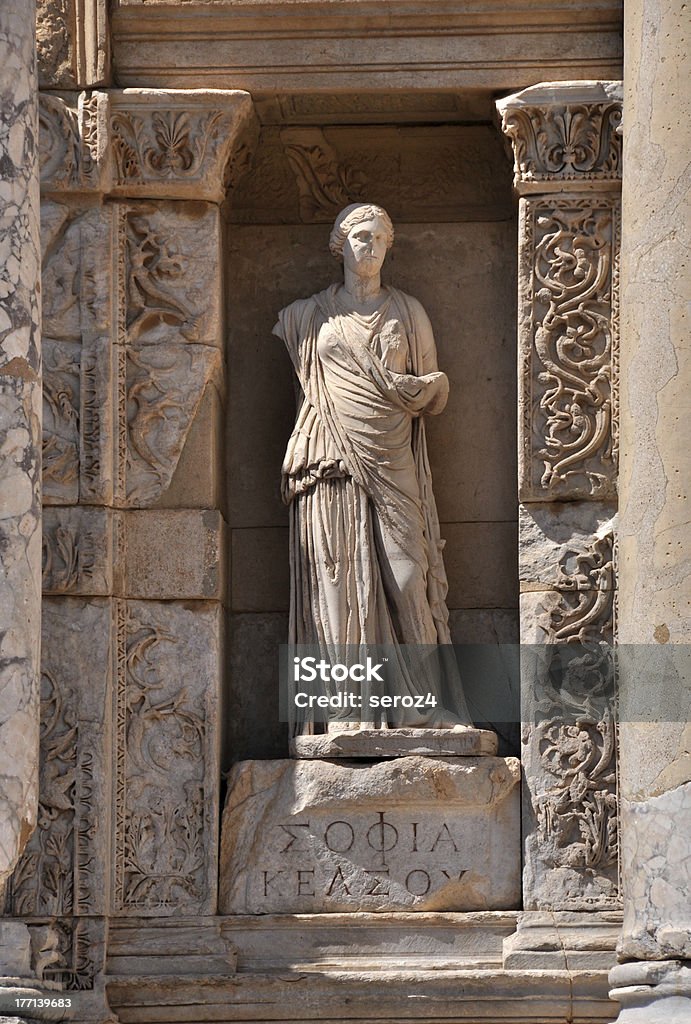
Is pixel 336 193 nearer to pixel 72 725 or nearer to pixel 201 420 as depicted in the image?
pixel 201 420

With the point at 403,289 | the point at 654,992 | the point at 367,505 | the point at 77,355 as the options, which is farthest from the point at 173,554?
the point at 654,992

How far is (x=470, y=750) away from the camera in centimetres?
1088

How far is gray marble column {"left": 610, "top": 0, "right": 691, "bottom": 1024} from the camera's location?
9.63 meters

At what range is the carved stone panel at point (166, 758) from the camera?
→ 10820 millimetres

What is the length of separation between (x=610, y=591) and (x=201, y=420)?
2.05 meters

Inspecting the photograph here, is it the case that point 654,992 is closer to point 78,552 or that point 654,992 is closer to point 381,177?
point 78,552

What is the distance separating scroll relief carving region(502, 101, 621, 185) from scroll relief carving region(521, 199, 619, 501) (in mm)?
143

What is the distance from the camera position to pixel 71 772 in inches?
425

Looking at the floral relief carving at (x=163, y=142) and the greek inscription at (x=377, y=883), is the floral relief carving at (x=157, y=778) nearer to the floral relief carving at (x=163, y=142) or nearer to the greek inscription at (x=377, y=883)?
the greek inscription at (x=377, y=883)

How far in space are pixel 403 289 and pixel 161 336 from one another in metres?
1.32

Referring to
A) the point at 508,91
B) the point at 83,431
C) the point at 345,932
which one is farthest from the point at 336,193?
the point at 345,932

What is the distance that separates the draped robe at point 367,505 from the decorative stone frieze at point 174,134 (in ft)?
3.08

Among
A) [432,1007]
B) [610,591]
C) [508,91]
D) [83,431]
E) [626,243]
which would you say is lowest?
[432,1007]

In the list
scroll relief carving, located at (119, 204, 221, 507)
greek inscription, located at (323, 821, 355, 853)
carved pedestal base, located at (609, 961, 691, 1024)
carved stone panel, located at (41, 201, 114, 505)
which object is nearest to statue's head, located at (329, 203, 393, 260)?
scroll relief carving, located at (119, 204, 221, 507)
